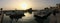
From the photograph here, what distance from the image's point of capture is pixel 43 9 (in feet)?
3.97

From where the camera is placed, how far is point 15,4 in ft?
4.10

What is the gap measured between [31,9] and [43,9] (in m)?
0.12

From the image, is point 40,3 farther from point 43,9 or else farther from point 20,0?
point 20,0

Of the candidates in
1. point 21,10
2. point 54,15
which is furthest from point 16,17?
point 54,15

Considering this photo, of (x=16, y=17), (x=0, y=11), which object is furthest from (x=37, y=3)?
(x=0, y=11)

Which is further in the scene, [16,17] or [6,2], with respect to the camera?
[6,2]

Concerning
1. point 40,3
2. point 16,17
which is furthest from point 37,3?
point 16,17

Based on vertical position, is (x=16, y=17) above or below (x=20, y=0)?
below

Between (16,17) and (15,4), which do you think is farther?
(15,4)

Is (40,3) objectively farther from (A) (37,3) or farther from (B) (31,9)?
(B) (31,9)

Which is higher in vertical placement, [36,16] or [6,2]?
[6,2]

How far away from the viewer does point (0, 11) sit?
1.18 metres

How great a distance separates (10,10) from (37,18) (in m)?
0.27

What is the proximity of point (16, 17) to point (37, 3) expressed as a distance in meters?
0.27
